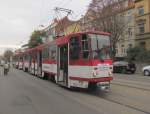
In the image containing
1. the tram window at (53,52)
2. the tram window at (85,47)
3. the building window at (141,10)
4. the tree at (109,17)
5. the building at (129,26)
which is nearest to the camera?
the tram window at (85,47)

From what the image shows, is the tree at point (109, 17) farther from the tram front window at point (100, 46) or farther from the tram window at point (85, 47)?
the tram window at point (85, 47)

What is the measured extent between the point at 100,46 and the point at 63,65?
13.2 feet

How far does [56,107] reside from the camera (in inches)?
531

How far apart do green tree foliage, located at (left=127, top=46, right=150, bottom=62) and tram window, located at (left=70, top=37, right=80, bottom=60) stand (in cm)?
3223

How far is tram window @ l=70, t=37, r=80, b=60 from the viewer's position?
63.4ft

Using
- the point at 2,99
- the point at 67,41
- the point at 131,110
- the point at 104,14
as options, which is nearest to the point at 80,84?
the point at 67,41

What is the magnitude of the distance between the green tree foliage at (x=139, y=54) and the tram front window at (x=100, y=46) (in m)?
32.7

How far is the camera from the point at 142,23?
58.8m

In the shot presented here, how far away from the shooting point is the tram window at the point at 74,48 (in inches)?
760

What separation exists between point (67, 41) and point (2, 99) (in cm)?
600

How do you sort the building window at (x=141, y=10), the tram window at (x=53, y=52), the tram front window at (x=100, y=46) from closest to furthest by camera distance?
the tram front window at (x=100, y=46) → the tram window at (x=53, y=52) → the building window at (x=141, y=10)

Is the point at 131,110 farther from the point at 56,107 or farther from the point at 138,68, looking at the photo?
the point at 138,68

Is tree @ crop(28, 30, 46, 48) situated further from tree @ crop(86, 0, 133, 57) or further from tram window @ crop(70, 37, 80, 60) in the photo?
tram window @ crop(70, 37, 80, 60)

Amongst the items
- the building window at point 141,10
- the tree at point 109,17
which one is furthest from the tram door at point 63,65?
the building window at point 141,10
